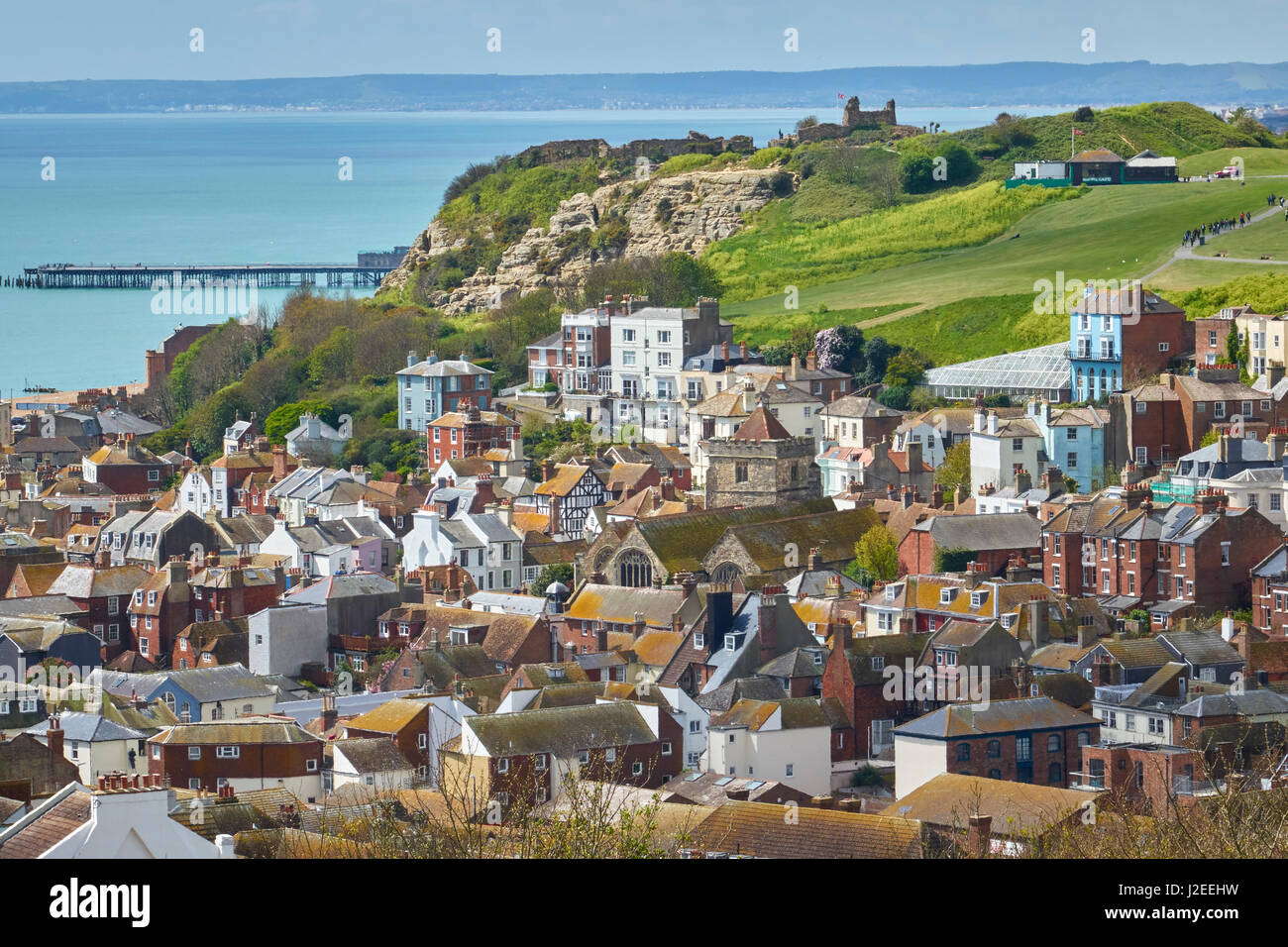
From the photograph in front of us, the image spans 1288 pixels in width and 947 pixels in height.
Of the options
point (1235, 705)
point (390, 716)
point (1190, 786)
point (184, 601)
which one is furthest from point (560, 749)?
point (184, 601)

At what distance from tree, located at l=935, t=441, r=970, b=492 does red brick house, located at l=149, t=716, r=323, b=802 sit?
24.5m

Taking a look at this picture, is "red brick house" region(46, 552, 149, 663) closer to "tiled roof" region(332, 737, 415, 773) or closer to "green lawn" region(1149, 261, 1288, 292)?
"tiled roof" region(332, 737, 415, 773)

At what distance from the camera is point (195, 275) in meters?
147

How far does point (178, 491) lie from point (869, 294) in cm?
2479

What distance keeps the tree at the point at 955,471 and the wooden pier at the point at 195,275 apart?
298 feet

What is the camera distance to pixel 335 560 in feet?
183

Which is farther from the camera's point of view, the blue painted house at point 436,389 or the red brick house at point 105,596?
the blue painted house at point 436,389

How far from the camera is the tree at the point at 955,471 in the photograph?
2231 inches

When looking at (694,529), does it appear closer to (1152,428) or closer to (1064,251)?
(1152,428)

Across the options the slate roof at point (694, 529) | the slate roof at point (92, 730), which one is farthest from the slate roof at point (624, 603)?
the slate roof at point (92, 730)

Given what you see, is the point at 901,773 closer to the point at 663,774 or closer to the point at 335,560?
the point at 663,774

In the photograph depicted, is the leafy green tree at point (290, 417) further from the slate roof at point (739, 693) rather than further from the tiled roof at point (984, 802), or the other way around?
the tiled roof at point (984, 802)

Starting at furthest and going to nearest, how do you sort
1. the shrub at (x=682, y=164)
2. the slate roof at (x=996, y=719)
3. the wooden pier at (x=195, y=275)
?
the wooden pier at (x=195, y=275)
the shrub at (x=682, y=164)
the slate roof at (x=996, y=719)
